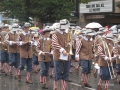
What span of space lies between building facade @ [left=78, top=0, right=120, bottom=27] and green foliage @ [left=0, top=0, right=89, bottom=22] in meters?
5.54

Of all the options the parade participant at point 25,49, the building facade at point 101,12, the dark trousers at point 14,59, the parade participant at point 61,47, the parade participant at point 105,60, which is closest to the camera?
the parade participant at point 61,47

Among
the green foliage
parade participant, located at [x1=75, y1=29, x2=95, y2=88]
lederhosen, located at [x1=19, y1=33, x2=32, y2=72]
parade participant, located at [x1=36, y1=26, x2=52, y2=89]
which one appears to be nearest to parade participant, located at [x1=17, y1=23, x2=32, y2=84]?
lederhosen, located at [x1=19, y1=33, x2=32, y2=72]

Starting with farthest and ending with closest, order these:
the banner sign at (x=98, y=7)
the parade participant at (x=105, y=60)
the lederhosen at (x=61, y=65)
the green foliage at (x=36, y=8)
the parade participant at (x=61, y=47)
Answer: the banner sign at (x=98, y=7) → the green foliage at (x=36, y=8) → the parade participant at (x=105, y=60) → the lederhosen at (x=61, y=65) → the parade participant at (x=61, y=47)

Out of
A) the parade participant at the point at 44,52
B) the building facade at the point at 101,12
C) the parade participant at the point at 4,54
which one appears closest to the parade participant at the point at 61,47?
the parade participant at the point at 44,52

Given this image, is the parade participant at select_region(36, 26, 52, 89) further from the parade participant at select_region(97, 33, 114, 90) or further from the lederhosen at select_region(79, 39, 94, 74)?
the parade participant at select_region(97, 33, 114, 90)

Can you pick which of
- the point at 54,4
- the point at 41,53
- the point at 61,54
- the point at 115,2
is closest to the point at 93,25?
the point at 41,53

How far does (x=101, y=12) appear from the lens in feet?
99.0

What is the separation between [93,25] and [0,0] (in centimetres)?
1213

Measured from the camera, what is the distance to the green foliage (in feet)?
77.7

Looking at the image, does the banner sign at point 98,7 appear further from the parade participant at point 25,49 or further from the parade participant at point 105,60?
the parade participant at point 105,60

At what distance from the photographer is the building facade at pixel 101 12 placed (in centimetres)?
2892

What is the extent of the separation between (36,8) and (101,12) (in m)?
8.19

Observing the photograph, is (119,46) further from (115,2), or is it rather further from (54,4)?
(115,2)

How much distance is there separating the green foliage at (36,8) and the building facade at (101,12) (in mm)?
5545
